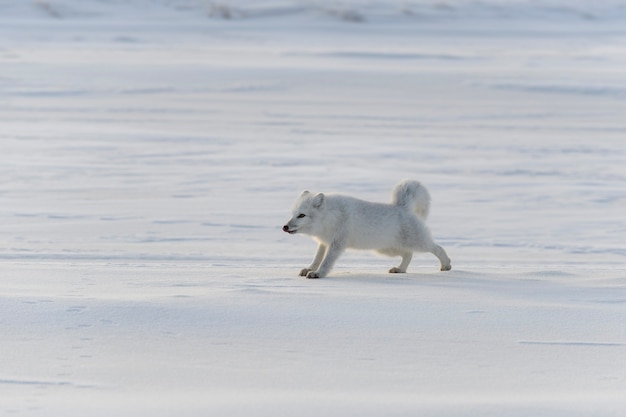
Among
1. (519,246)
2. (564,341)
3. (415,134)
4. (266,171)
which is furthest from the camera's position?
(415,134)

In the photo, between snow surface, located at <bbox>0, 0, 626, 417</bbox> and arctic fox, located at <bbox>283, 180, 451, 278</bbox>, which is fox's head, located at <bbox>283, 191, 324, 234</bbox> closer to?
arctic fox, located at <bbox>283, 180, 451, 278</bbox>

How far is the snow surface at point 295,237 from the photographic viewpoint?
4.18 m

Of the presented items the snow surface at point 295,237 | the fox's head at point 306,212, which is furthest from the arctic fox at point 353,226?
the snow surface at point 295,237

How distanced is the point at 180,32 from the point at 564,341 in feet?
80.4

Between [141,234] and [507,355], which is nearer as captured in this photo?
[507,355]

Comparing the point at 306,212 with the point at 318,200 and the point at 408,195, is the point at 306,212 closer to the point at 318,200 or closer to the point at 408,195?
the point at 318,200

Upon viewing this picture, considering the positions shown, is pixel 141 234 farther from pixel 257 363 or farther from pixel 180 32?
pixel 180 32

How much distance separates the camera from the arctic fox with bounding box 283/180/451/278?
21.4 feet

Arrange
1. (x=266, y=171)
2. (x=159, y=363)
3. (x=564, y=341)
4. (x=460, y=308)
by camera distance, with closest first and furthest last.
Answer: (x=159, y=363)
(x=564, y=341)
(x=460, y=308)
(x=266, y=171)

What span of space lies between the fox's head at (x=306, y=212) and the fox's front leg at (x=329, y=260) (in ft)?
0.58

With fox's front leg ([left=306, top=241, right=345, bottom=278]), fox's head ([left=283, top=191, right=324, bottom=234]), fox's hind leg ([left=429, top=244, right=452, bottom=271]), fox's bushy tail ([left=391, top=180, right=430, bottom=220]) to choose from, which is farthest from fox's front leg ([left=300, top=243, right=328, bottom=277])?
fox's hind leg ([left=429, top=244, right=452, bottom=271])

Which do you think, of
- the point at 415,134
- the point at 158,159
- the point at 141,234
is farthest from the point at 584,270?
the point at 415,134

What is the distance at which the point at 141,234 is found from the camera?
29.0ft

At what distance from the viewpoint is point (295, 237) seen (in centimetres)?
904
